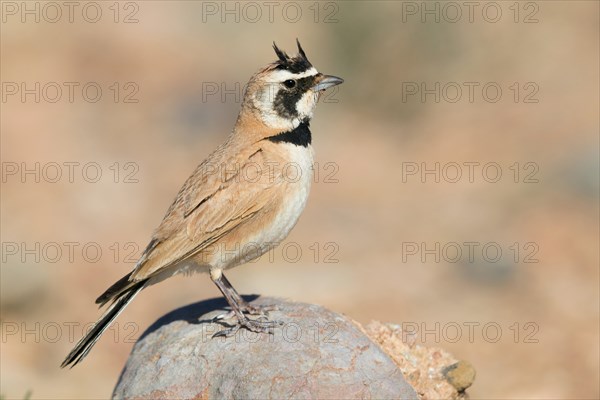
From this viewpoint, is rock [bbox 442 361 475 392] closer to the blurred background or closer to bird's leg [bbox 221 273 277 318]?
bird's leg [bbox 221 273 277 318]

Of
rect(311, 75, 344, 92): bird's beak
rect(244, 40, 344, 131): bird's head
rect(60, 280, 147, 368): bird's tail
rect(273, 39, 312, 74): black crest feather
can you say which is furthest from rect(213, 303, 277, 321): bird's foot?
rect(273, 39, 312, 74): black crest feather

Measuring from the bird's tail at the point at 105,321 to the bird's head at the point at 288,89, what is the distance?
204 centimetres

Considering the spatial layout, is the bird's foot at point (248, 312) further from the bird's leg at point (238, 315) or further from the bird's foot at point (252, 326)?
the bird's foot at point (252, 326)

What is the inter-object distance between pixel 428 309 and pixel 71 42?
16.8 m

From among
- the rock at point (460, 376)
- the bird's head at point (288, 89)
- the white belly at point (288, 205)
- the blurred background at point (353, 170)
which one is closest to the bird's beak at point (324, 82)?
the bird's head at point (288, 89)

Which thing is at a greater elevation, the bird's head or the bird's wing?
the bird's head

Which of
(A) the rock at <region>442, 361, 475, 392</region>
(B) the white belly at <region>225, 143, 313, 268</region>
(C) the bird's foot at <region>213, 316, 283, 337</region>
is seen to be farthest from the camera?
(A) the rock at <region>442, 361, 475, 392</region>

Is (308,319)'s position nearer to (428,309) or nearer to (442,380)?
(442,380)

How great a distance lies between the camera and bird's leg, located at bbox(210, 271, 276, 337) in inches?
335

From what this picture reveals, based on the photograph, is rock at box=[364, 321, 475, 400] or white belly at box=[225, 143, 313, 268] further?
rock at box=[364, 321, 475, 400]

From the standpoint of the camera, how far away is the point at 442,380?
9438mm

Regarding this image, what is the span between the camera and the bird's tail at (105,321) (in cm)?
876

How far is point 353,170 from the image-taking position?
73.0 ft

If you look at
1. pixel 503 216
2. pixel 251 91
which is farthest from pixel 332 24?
pixel 251 91
